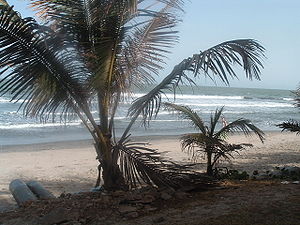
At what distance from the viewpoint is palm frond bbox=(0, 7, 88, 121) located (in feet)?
12.8

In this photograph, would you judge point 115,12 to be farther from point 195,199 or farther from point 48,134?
point 48,134

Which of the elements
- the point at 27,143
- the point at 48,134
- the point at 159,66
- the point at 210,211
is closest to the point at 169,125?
the point at 48,134

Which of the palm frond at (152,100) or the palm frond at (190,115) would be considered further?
the palm frond at (190,115)

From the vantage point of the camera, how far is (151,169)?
434cm

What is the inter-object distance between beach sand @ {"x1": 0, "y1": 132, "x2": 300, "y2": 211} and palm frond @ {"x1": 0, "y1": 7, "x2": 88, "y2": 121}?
2.24 metres

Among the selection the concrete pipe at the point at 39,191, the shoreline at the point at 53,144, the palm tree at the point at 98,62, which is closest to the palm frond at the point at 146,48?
the palm tree at the point at 98,62

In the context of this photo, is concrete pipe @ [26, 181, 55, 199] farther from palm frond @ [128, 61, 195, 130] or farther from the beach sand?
palm frond @ [128, 61, 195, 130]

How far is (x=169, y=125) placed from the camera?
19.4m

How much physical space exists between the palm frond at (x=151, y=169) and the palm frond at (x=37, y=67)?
0.90 m

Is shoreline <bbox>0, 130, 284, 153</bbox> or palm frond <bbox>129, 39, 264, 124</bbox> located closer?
palm frond <bbox>129, 39, 264, 124</bbox>

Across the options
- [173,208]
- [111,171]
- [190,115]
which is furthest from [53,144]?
[173,208]

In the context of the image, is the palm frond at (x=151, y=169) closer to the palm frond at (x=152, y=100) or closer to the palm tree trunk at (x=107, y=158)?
the palm tree trunk at (x=107, y=158)

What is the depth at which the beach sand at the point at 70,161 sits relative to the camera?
299 inches

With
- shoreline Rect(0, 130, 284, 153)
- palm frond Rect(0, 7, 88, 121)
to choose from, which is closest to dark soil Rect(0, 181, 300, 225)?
palm frond Rect(0, 7, 88, 121)
